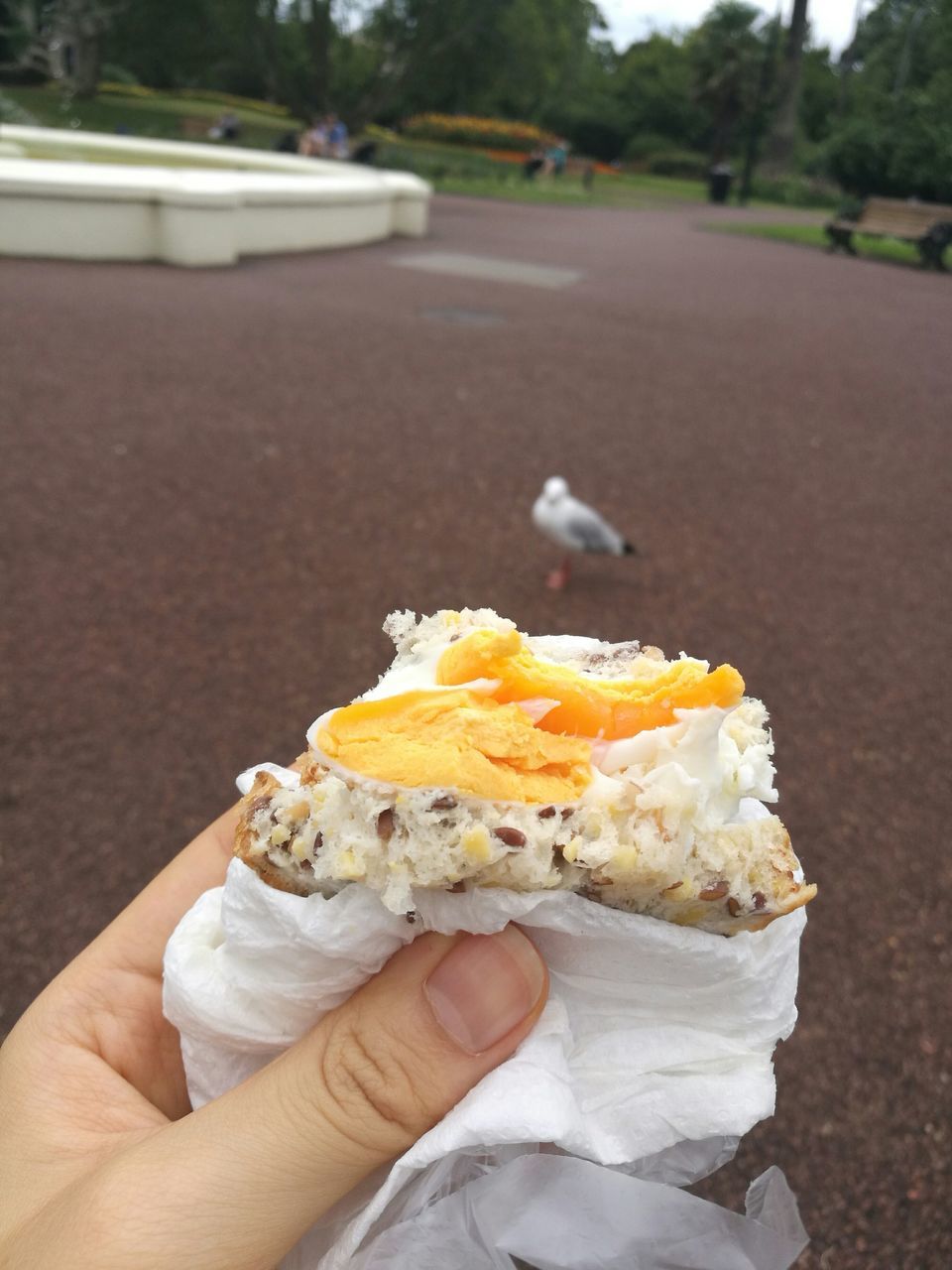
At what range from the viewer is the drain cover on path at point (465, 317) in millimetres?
12070

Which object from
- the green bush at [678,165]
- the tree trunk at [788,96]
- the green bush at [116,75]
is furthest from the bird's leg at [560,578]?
the green bush at [678,165]

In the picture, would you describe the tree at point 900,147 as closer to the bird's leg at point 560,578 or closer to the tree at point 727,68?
the bird's leg at point 560,578

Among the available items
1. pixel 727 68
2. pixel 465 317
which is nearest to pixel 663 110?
pixel 727 68

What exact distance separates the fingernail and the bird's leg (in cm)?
450

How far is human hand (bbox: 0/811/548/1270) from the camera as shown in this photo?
136cm

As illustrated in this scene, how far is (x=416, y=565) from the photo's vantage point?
19.5 ft

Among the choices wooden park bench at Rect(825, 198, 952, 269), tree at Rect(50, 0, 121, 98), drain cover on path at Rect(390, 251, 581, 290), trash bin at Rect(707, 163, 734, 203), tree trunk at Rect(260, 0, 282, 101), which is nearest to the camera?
drain cover on path at Rect(390, 251, 581, 290)

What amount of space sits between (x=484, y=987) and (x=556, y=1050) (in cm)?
21

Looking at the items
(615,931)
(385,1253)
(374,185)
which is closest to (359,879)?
(615,931)

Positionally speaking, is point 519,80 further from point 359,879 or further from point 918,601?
point 359,879

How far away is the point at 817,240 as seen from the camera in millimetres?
25875

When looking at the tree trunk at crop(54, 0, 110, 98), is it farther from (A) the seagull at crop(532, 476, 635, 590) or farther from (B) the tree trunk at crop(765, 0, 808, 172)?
(A) the seagull at crop(532, 476, 635, 590)

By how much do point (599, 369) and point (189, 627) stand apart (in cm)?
697

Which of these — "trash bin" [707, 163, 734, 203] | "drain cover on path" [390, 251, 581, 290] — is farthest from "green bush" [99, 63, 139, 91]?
"drain cover on path" [390, 251, 581, 290]
